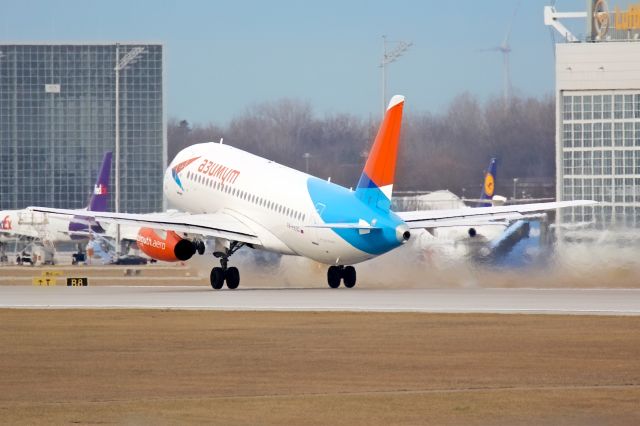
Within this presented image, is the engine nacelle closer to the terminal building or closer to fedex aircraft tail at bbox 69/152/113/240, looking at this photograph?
the terminal building

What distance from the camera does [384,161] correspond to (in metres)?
51.9

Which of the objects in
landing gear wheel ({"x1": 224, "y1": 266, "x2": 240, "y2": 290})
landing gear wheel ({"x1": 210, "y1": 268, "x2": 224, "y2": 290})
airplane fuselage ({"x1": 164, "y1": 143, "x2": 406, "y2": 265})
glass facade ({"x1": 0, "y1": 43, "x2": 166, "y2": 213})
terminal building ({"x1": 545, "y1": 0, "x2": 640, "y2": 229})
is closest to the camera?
airplane fuselage ({"x1": 164, "y1": 143, "x2": 406, "y2": 265})

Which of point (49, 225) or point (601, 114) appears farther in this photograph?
point (49, 225)

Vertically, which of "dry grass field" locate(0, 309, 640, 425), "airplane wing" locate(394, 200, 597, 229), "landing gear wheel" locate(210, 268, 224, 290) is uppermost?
"airplane wing" locate(394, 200, 597, 229)

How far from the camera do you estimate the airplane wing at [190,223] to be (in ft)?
182

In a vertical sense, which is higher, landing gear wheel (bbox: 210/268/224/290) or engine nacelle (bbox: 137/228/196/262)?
engine nacelle (bbox: 137/228/196/262)

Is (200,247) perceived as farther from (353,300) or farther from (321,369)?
(321,369)

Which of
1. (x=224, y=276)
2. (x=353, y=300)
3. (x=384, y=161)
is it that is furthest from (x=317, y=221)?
(x=353, y=300)

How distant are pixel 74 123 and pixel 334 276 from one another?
126436 millimetres

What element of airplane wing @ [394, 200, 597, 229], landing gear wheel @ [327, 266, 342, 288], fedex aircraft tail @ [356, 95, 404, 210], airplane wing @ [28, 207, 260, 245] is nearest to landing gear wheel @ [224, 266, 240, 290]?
airplane wing @ [28, 207, 260, 245]

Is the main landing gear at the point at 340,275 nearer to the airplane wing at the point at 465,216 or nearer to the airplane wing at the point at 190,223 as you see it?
the airplane wing at the point at 465,216

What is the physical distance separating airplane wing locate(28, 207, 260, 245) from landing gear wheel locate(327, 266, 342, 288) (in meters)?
3.08

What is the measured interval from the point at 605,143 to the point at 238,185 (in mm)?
44785

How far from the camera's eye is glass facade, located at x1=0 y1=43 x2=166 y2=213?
176 meters
